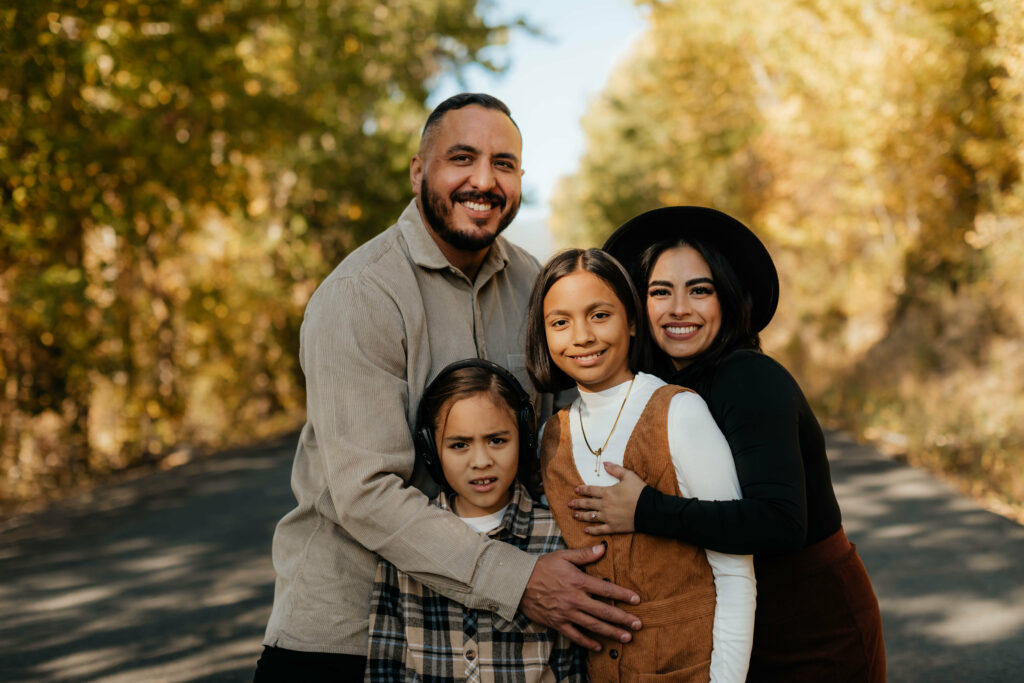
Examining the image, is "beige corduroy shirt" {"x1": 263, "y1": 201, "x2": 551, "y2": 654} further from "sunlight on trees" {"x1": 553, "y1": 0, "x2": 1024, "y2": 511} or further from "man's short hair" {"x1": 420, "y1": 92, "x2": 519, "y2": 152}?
"sunlight on trees" {"x1": 553, "y1": 0, "x2": 1024, "y2": 511}

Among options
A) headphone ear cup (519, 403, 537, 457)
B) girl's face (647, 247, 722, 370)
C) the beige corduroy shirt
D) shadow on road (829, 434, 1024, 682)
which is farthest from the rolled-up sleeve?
shadow on road (829, 434, 1024, 682)

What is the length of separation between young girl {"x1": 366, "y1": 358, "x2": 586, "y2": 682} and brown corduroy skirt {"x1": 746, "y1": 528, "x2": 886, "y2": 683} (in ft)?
1.85

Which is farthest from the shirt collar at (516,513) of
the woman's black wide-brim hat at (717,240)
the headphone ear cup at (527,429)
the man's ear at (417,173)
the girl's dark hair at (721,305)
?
the man's ear at (417,173)

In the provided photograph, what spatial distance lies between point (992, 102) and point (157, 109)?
10018 millimetres

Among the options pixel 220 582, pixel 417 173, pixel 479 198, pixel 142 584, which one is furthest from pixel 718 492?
pixel 142 584

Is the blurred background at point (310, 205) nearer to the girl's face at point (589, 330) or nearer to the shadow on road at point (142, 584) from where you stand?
the shadow on road at point (142, 584)

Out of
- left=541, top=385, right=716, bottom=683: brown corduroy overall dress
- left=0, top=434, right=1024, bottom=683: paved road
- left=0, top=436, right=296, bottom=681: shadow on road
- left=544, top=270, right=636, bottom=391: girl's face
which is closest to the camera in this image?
left=541, top=385, right=716, bottom=683: brown corduroy overall dress

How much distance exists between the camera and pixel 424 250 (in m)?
2.97

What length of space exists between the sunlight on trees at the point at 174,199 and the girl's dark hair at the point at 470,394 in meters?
6.78

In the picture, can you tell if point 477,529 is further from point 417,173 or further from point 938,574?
point 938,574

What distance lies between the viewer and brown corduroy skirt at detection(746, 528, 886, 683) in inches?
97.7

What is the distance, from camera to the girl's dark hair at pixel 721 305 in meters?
2.69

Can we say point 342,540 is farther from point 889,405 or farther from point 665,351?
point 889,405

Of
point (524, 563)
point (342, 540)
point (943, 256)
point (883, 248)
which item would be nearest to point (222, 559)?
point (342, 540)
